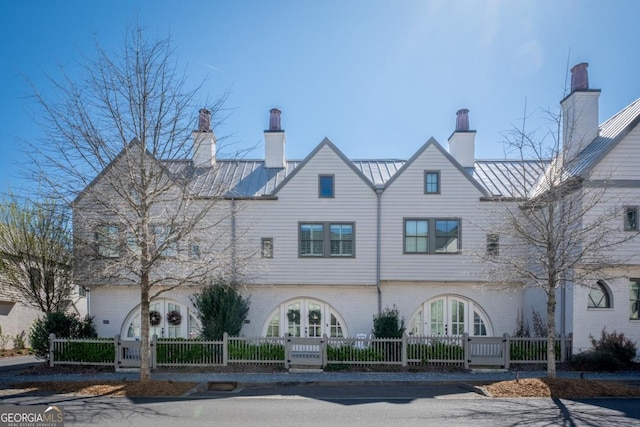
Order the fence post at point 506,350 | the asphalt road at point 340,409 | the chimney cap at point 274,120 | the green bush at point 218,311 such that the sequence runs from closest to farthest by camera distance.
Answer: the asphalt road at point 340,409
the fence post at point 506,350
the green bush at point 218,311
the chimney cap at point 274,120

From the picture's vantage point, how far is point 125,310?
1819 centimetres

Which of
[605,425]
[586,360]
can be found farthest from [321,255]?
[605,425]

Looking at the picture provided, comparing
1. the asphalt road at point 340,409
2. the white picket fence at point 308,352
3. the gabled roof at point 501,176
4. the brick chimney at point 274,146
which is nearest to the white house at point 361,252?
the gabled roof at point 501,176

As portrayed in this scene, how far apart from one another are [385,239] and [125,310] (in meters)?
11.0

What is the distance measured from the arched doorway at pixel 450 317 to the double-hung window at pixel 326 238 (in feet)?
13.1

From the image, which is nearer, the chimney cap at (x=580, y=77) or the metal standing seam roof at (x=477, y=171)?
the metal standing seam roof at (x=477, y=171)

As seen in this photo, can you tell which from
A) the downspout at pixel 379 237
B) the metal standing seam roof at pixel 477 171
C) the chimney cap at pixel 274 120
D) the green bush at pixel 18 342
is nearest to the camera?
the metal standing seam roof at pixel 477 171

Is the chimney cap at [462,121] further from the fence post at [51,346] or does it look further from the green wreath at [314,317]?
the fence post at [51,346]

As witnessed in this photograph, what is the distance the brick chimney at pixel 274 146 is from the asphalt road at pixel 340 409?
1151 cm

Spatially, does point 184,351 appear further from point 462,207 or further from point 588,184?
point 588,184

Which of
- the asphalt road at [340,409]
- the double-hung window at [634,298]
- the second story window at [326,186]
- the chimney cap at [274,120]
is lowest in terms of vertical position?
the asphalt road at [340,409]

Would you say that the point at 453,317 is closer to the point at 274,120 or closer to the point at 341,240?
the point at 341,240

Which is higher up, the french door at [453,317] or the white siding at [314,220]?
the white siding at [314,220]

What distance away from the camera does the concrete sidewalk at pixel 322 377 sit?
13.6 metres
